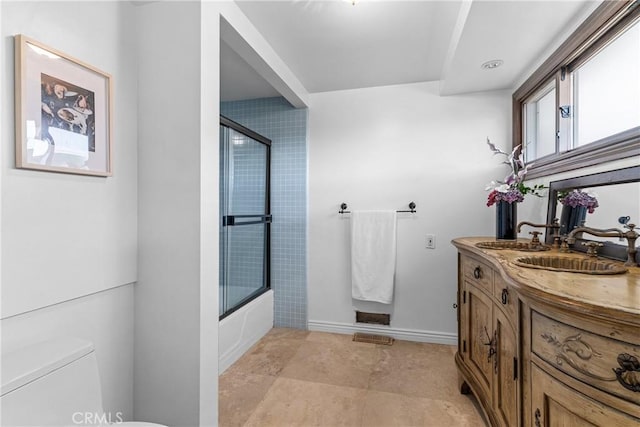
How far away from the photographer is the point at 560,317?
79 centimetres

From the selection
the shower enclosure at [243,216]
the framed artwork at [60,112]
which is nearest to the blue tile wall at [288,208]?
the shower enclosure at [243,216]

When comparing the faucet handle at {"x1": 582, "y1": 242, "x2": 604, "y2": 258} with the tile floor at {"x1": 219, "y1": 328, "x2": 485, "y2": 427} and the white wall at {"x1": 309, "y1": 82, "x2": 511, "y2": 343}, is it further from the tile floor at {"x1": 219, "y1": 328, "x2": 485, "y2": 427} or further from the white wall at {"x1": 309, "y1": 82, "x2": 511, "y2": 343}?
the white wall at {"x1": 309, "y1": 82, "x2": 511, "y2": 343}

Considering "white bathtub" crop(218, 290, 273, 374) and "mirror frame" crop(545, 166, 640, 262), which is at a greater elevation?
"mirror frame" crop(545, 166, 640, 262)

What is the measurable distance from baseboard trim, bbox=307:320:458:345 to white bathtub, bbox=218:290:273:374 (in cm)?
44

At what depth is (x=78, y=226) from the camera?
4.09ft

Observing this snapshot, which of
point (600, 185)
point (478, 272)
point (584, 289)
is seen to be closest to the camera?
point (584, 289)

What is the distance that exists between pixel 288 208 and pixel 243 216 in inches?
20.2

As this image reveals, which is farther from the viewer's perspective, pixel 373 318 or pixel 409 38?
pixel 373 318

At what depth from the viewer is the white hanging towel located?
2.65m

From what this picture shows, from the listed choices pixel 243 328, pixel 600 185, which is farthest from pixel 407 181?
pixel 243 328

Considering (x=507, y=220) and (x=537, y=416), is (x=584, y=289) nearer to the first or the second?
(x=537, y=416)

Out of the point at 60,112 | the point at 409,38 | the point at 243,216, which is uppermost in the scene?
the point at 409,38

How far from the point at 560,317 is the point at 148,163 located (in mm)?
1718

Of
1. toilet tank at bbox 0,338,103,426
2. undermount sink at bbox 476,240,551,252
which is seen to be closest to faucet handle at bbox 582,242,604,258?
undermount sink at bbox 476,240,551,252
